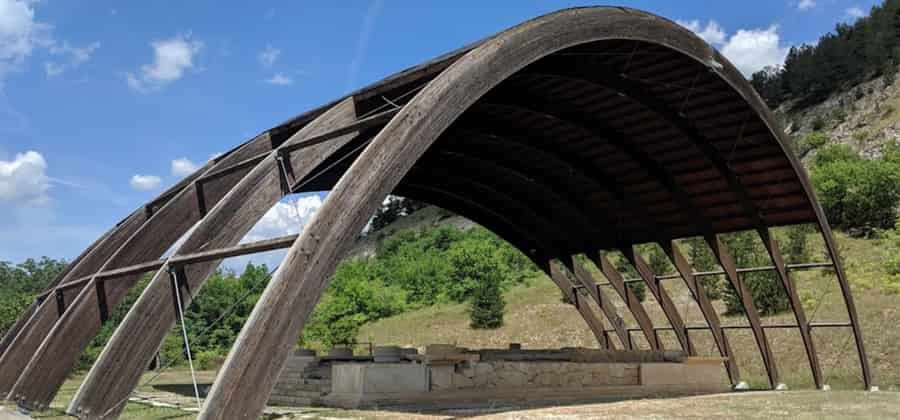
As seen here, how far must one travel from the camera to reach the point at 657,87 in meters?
17.8

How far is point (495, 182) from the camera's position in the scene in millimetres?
24734

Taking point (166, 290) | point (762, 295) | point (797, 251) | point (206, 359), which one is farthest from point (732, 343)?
point (166, 290)

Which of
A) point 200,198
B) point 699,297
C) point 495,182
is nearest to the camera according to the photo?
point 200,198

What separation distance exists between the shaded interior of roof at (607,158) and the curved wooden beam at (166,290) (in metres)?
2.06

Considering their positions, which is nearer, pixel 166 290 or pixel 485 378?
pixel 166 290

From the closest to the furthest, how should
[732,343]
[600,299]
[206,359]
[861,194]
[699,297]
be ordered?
1. [699,297]
2. [600,299]
3. [732,343]
4. [206,359]
5. [861,194]

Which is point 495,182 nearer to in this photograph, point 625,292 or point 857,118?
point 625,292

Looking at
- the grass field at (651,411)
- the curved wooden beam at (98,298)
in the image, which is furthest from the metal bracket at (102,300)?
the grass field at (651,411)

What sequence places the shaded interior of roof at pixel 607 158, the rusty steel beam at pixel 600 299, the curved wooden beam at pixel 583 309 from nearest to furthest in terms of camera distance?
the shaded interior of roof at pixel 607 158, the rusty steel beam at pixel 600 299, the curved wooden beam at pixel 583 309

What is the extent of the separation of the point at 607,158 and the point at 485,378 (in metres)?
8.62

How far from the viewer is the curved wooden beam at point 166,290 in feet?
36.1

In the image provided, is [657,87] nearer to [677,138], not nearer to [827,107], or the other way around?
[677,138]

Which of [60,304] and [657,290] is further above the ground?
[657,290]

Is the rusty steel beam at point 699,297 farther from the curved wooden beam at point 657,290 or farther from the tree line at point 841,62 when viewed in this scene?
the tree line at point 841,62
